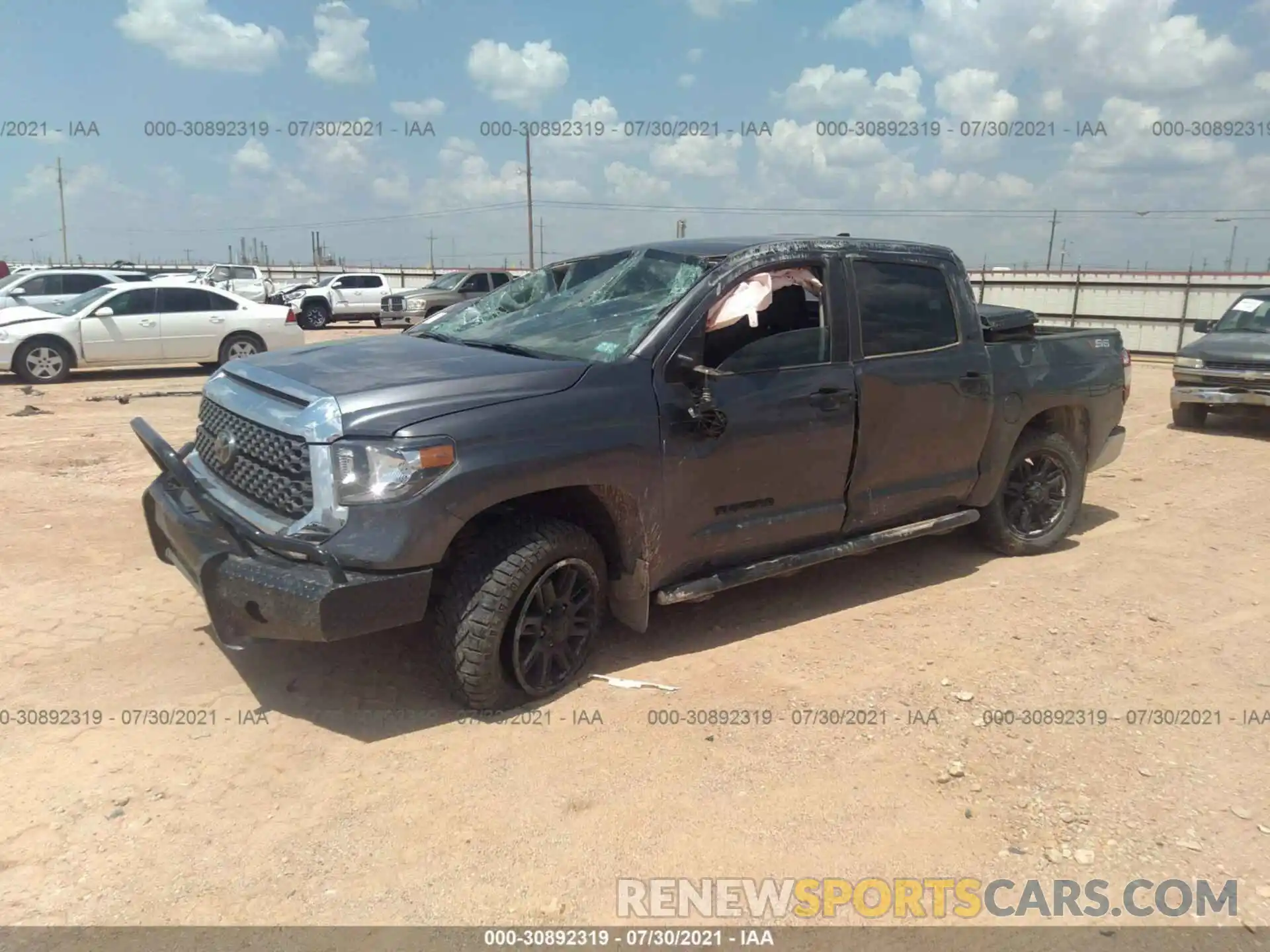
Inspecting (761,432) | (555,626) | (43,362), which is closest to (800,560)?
(761,432)

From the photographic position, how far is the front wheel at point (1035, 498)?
5.79 metres

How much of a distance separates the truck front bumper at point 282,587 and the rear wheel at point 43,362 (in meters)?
12.1

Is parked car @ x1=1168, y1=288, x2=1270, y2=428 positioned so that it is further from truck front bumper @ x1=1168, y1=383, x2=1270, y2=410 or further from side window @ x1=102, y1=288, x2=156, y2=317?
side window @ x1=102, y1=288, x2=156, y2=317

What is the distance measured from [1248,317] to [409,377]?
11.6 m

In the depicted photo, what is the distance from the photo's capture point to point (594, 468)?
3682mm

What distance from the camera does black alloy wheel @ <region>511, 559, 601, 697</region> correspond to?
12.0 ft

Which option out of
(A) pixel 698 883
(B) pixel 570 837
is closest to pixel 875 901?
(A) pixel 698 883

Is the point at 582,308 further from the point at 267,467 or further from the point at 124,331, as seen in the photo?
the point at 124,331

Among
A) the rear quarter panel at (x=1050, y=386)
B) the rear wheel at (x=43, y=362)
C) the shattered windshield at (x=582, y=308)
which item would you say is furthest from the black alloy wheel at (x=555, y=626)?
the rear wheel at (x=43, y=362)

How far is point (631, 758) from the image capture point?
3.46 metres

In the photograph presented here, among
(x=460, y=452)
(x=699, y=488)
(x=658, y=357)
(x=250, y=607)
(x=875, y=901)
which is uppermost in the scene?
(x=658, y=357)

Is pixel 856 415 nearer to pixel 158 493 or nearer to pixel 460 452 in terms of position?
pixel 460 452

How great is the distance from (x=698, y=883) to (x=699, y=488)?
172cm

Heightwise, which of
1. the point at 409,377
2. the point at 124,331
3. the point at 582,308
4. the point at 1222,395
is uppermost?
the point at 582,308
